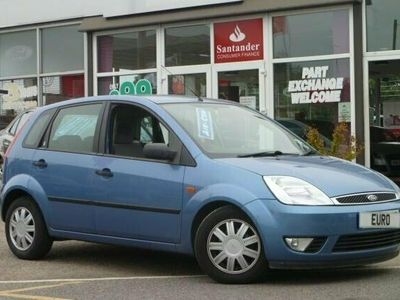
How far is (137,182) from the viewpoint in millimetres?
6363

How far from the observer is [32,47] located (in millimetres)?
17188

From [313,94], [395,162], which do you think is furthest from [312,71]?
[395,162]

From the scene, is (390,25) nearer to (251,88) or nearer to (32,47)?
(251,88)

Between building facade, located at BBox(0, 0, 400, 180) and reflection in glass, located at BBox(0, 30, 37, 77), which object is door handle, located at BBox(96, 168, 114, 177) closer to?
building facade, located at BBox(0, 0, 400, 180)

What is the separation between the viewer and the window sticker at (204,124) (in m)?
6.40

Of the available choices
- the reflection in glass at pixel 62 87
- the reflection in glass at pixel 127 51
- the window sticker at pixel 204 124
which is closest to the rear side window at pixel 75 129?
the window sticker at pixel 204 124

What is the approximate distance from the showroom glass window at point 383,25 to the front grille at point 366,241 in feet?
23.7

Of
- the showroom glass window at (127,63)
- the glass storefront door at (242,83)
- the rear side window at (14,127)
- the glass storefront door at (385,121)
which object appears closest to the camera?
the glass storefront door at (385,121)

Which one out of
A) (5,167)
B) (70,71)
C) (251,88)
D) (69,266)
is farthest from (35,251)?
(70,71)

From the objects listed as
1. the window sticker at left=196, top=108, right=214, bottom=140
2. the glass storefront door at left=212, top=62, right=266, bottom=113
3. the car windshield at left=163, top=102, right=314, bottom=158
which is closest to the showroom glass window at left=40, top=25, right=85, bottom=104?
the glass storefront door at left=212, top=62, right=266, bottom=113

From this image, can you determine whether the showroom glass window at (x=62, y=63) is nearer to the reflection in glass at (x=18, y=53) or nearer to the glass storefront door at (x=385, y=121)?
the reflection in glass at (x=18, y=53)

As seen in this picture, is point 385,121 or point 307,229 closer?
point 307,229

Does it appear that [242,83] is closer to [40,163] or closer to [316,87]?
[316,87]

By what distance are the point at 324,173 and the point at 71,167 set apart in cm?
248
